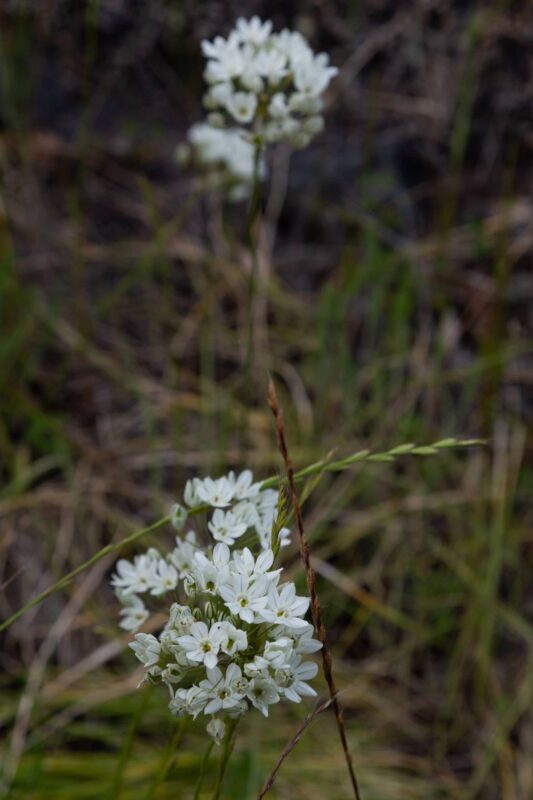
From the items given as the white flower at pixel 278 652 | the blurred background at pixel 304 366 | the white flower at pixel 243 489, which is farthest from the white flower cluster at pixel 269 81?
the white flower at pixel 278 652

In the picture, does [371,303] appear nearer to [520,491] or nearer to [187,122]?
[520,491]

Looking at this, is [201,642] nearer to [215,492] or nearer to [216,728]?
[216,728]

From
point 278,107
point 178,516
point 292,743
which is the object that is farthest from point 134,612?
point 278,107

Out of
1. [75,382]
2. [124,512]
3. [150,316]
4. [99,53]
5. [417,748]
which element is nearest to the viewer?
[417,748]

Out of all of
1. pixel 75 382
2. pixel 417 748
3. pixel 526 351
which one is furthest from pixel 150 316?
pixel 417 748

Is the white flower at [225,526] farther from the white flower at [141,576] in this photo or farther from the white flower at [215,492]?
the white flower at [141,576]
